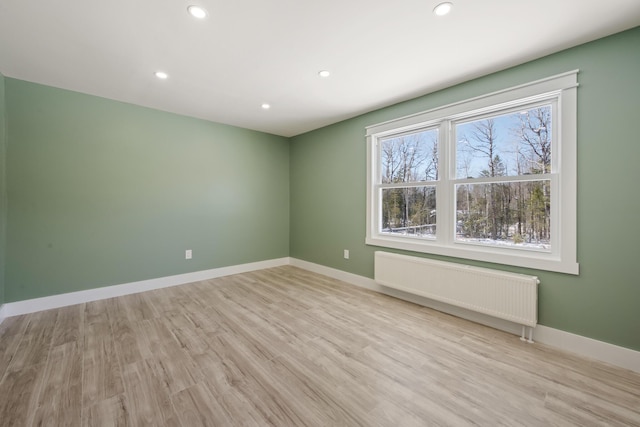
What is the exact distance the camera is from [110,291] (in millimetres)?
3258

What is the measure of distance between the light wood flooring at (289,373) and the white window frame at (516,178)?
745 mm

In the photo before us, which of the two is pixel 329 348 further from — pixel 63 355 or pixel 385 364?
pixel 63 355

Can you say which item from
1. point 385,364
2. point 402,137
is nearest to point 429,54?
point 402,137

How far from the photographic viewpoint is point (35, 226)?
9.31 ft

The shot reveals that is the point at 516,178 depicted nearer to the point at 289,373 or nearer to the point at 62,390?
the point at 289,373

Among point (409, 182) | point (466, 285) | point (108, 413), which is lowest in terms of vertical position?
point (108, 413)

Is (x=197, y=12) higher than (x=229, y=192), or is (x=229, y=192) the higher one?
(x=197, y=12)

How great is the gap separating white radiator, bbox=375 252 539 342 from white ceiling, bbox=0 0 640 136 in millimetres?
2005

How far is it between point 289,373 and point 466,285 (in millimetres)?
1958

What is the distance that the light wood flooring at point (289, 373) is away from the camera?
1.48 metres

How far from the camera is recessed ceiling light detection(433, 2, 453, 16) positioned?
168 cm

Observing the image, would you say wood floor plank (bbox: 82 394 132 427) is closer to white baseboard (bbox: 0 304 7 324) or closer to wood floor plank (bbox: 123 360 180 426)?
wood floor plank (bbox: 123 360 180 426)

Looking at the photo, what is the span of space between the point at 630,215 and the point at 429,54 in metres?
2.00

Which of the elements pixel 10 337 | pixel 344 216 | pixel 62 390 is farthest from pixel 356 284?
pixel 10 337
